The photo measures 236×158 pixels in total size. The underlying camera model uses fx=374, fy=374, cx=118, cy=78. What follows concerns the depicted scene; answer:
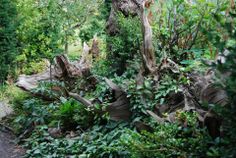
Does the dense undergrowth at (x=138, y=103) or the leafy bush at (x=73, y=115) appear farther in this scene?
the leafy bush at (x=73, y=115)

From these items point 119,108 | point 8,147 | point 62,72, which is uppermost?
point 62,72

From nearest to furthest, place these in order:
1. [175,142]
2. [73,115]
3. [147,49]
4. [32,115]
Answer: [175,142]
[147,49]
[73,115]
[32,115]

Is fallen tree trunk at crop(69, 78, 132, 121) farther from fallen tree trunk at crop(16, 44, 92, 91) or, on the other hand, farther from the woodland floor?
fallen tree trunk at crop(16, 44, 92, 91)

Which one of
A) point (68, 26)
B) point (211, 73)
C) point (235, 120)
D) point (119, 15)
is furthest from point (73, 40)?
point (235, 120)

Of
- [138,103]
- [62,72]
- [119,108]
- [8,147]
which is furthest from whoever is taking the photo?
[62,72]

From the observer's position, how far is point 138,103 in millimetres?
5285

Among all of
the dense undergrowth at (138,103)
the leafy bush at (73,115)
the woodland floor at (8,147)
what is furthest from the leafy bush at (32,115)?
the leafy bush at (73,115)

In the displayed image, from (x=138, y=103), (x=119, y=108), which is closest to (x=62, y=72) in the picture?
(x=119, y=108)

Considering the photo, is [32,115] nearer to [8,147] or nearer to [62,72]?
[8,147]

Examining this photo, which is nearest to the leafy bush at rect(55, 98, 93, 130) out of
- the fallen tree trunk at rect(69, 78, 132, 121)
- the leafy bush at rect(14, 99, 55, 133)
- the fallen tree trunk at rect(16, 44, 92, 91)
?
the leafy bush at rect(14, 99, 55, 133)

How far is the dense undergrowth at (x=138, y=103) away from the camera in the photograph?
3654 mm

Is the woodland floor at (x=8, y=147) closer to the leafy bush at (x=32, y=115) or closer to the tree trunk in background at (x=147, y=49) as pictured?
the leafy bush at (x=32, y=115)

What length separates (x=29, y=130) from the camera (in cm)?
704

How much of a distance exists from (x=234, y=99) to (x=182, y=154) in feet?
3.42
